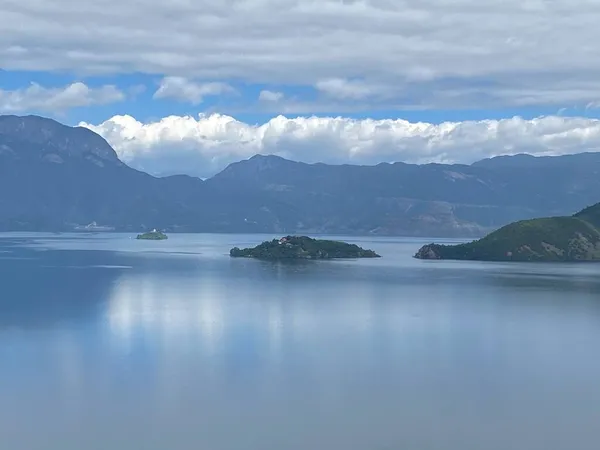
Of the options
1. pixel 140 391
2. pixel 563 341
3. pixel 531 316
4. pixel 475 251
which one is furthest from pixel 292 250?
pixel 140 391

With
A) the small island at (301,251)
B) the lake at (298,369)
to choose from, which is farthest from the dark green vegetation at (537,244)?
the lake at (298,369)

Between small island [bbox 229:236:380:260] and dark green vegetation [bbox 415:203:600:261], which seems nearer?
small island [bbox 229:236:380:260]

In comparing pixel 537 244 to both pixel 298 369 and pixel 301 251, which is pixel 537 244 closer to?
pixel 301 251

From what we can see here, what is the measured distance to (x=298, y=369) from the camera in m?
48.4

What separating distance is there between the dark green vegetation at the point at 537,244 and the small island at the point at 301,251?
16.3 meters

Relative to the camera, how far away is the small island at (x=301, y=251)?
542 ft

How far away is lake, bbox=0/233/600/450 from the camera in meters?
36.0

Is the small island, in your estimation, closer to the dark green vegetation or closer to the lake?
the dark green vegetation

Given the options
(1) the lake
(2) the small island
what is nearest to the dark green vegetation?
(2) the small island

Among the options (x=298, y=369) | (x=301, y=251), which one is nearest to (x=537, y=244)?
(x=301, y=251)

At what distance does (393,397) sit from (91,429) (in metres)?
14.9

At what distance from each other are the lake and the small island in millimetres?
68891

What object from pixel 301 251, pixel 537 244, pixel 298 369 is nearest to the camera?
pixel 298 369

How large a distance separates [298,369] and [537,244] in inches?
5072
